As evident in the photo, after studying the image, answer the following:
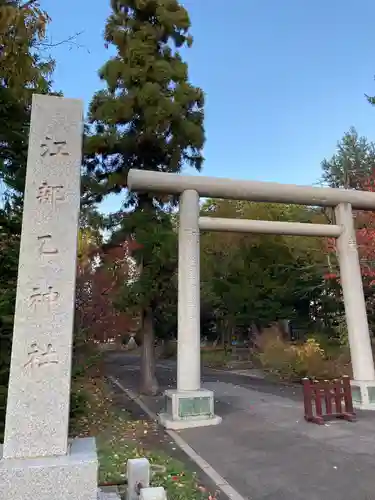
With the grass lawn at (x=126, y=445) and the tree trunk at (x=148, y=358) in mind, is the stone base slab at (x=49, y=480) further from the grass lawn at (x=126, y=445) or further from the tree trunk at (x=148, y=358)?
the tree trunk at (x=148, y=358)

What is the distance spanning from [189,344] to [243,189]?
3858 millimetres

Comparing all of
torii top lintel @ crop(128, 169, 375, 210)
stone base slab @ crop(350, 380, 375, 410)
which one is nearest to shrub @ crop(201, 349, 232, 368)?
stone base slab @ crop(350, 380, 375, 410)

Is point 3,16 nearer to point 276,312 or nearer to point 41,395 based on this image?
Answer: point 41,395

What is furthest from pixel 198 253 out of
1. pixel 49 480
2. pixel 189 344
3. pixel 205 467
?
pixel 49 480

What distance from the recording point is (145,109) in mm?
11375

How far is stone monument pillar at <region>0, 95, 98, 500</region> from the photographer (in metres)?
2.94

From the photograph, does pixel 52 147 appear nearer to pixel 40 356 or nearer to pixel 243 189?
pixel 40 356

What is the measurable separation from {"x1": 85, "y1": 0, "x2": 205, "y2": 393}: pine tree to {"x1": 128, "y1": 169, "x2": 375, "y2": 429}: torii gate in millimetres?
2597

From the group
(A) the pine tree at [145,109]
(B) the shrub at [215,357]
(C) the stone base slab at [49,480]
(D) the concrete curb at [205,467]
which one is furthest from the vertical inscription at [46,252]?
(B) the shrub at [215,357]

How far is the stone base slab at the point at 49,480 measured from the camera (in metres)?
2.88

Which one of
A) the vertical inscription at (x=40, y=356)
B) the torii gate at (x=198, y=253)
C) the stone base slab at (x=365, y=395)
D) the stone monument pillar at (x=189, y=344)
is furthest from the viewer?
the stone base slab at (x=365, y=395)

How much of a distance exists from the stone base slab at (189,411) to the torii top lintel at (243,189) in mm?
4508

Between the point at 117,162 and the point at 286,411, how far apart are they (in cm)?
887

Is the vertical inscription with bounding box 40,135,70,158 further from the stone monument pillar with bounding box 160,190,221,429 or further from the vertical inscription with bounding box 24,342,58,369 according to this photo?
the stone monument pillar with bounding box 160,190,221,429
